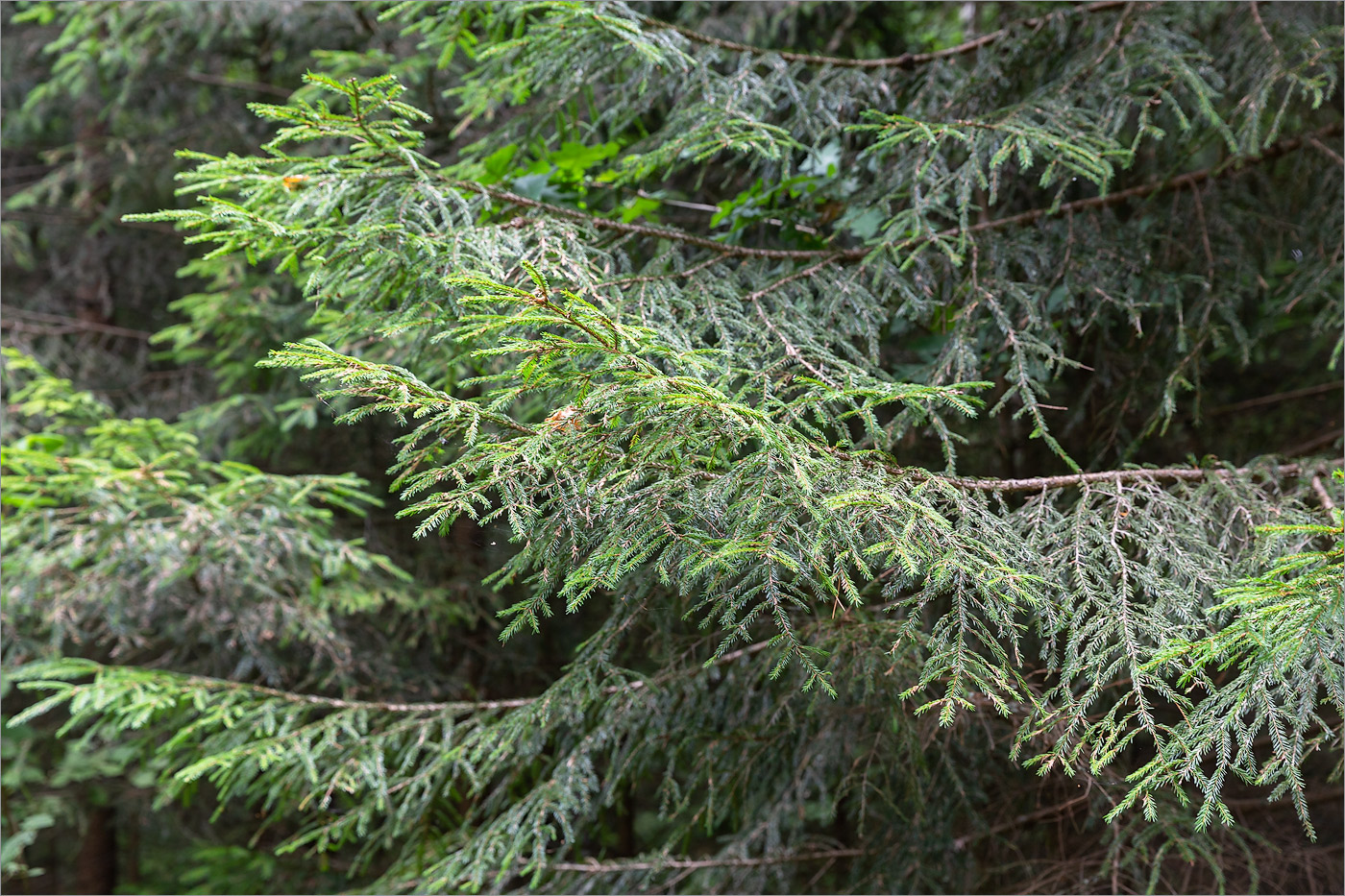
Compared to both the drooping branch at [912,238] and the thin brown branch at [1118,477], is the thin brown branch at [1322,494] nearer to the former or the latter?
A: the thin brown branch at [1118,477]

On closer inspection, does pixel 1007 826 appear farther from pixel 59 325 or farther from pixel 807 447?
pixel 59 325

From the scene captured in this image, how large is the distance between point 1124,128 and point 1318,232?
925mm

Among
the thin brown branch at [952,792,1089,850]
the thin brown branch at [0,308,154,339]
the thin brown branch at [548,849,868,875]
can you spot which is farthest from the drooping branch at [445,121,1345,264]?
the thin brown branch at [0,308,154,339]

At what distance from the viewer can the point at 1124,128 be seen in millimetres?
3510

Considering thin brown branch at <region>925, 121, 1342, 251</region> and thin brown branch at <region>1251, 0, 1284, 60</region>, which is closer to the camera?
thin brown branch at <region>1251, 0, 1284, 60</region>

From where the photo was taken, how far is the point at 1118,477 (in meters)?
2.26

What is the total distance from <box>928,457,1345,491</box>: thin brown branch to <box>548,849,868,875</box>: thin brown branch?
5.67 feet

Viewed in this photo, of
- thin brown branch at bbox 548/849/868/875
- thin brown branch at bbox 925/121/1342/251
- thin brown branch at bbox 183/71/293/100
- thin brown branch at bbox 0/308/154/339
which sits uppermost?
thin brown branch at bbox 183/71/293/100

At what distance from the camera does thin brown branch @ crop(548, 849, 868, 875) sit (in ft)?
10.9

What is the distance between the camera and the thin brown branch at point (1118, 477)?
6.93 ft

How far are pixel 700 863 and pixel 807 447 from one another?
229cm

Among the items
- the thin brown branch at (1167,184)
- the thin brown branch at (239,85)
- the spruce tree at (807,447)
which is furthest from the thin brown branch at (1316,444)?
the thin brown branch at (239,85)

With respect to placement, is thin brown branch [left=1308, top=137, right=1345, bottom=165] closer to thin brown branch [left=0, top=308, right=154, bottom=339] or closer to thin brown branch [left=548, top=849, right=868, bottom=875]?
thin brown branch [left=548, top=849, right=868, bottom=875]

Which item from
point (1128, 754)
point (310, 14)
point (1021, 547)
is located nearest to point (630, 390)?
point (1021, 547)
